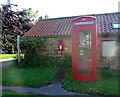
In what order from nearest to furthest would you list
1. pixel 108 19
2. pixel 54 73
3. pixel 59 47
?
pixel 54 73
pixel 59 47
pixel 108 19

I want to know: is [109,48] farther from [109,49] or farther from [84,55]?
[84,55]

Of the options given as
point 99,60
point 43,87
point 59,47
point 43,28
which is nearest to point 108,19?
point 99,60

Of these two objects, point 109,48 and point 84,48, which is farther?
point 109,48

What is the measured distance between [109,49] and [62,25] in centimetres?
417

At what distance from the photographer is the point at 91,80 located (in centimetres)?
543

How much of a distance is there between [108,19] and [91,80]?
584cm

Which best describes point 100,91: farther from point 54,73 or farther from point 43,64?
point 43,64

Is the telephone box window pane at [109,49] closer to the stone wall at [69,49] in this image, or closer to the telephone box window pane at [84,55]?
the stone wall at [69,49]

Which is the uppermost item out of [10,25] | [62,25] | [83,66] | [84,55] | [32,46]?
[10,25]

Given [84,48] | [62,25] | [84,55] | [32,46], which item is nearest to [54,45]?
[32,46]

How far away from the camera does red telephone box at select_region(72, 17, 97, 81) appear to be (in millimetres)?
5340

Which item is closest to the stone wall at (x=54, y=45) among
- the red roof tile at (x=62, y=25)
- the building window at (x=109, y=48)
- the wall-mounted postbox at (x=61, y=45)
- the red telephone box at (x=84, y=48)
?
the wall-mounted postbox at (x=61, y=45)

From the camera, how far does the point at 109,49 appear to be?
25.6 ft

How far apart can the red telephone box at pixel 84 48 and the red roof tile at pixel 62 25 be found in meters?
2.76
